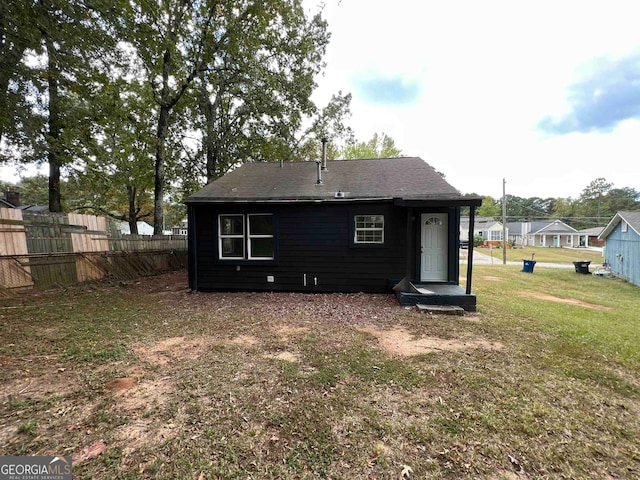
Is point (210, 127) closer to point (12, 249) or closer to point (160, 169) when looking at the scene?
point (160, 169)

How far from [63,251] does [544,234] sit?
54.7m

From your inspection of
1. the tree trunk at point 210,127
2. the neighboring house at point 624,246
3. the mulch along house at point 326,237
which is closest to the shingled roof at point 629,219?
the neighboring house at point 624,246

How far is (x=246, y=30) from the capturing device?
1108 cm

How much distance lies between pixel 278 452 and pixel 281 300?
4.82 metres

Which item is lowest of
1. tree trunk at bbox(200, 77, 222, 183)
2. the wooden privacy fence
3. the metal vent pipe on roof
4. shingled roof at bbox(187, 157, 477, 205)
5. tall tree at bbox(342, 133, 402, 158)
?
the wooden privacy fence

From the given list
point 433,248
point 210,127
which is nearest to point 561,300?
point 433,248

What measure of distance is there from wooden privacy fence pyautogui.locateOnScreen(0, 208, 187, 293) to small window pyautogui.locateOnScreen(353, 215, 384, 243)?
8.22 m

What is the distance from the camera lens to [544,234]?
42312 millimetres

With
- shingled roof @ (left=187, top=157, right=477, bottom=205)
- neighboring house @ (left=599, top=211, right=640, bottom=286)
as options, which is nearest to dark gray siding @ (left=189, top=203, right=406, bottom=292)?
shingled roof @ (left=187, top=157, right=477, bottom=205)

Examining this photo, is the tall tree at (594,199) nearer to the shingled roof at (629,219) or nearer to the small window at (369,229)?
the shingled roof at (629,219)

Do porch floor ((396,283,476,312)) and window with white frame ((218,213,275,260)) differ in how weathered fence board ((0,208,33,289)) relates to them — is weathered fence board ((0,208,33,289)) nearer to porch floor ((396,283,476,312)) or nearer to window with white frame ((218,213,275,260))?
window with white frame ((218,213,275,260))

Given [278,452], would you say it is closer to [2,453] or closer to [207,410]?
[207,410]

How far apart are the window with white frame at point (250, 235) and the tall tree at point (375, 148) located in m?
18.7

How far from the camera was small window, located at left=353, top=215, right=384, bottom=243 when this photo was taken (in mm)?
7145
